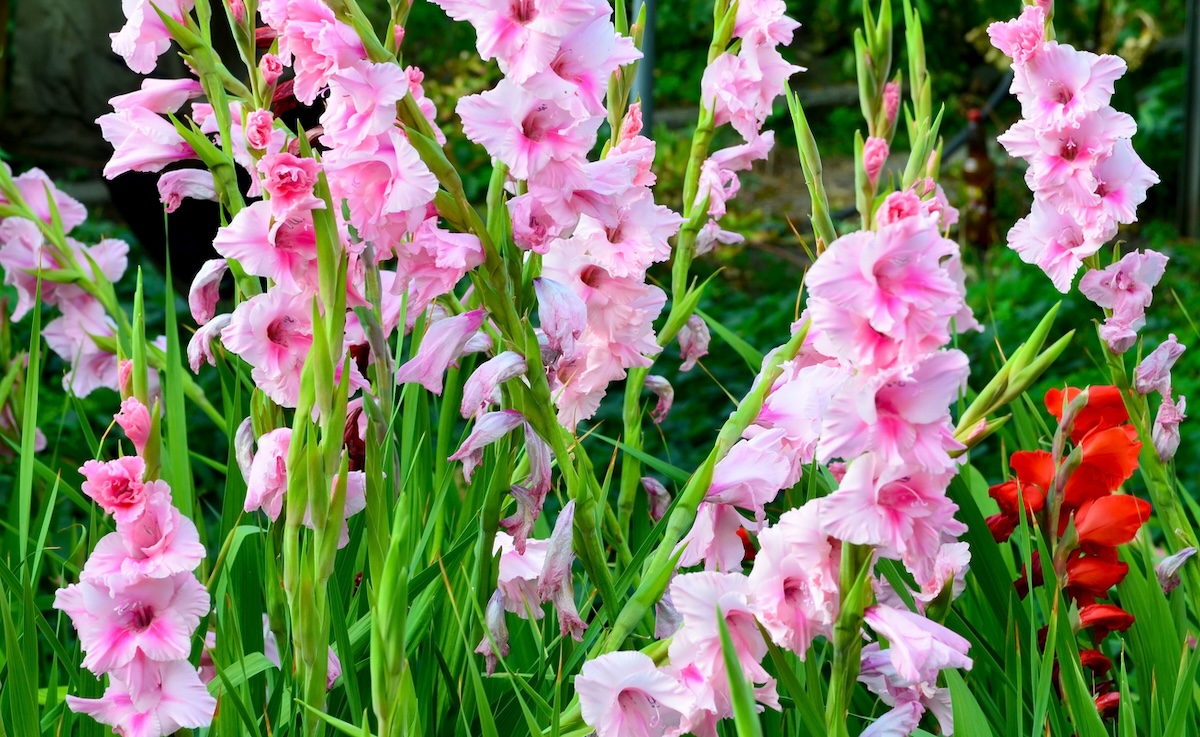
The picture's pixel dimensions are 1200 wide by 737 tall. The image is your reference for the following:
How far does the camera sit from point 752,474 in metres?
0.82

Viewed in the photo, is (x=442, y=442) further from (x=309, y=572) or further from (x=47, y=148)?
(x=47, y=148)

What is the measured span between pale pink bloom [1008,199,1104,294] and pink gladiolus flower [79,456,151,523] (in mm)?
705

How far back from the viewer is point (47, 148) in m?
3.83

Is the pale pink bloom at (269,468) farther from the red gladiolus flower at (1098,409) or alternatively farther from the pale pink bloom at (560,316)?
the red gladiolus flower at (1098,409)

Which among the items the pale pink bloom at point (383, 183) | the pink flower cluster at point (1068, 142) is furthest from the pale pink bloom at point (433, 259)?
the pink flower cluster at point (1068, 142)

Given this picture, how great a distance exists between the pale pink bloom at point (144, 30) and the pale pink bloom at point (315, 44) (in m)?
0.13

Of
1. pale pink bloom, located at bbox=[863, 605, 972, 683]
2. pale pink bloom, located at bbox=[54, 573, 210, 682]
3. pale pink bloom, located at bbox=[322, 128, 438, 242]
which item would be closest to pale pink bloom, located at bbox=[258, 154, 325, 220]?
pale pink bloom, located at bbox=[322, 128, 438, 242]

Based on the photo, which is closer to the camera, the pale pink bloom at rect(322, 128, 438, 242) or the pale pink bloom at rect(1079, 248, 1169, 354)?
the pale pink bloom at rect(322, 128, 438, 242)

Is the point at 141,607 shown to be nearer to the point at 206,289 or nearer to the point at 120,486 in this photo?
the point at 120,486

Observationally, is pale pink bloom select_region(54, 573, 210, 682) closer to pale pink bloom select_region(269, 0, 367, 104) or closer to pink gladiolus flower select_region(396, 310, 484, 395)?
pink gladiolus flower select_region(396, 310, 484, 395)

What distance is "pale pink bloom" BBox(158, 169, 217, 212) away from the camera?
1.00 metres

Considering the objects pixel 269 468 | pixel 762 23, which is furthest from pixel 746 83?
pixel 269 468

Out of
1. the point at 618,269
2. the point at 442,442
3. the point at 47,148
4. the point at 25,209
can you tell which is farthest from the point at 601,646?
the point at 47,148

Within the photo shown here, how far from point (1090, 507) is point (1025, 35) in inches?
15.7
